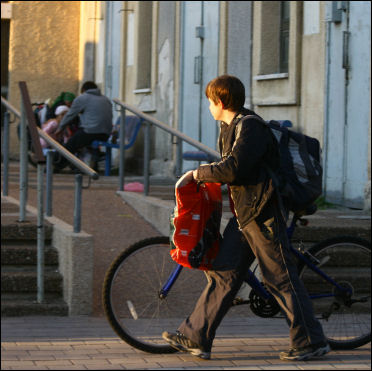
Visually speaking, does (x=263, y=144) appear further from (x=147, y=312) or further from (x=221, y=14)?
(x=221, y=14)

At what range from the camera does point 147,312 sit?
20.6 feet

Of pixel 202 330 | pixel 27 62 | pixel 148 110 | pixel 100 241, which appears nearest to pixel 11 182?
pixel 100 241

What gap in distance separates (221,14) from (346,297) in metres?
8.56

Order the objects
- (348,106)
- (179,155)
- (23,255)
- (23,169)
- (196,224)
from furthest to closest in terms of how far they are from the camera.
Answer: (348,106)
(179,155)
(23,169)
(23,255)
(196,224)

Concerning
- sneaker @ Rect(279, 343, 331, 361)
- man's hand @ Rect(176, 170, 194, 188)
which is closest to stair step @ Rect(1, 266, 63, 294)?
sneaker @ Rect(279, 343, 331, 361)

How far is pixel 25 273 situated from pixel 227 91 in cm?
354

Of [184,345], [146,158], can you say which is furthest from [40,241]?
[184,345]

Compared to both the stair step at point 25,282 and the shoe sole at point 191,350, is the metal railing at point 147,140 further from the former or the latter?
the shoe sole at point 191,350

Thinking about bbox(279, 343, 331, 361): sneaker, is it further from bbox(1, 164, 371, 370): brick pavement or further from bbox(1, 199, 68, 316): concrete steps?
bbox(1, 199, 68, 316): concrete steps

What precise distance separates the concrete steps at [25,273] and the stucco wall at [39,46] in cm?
1414

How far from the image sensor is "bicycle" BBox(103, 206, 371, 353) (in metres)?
6.25

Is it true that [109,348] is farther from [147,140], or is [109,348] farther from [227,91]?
[147,140]

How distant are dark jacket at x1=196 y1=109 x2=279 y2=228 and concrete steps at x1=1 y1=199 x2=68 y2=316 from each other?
2860mm

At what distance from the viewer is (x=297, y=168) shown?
19.0ft
